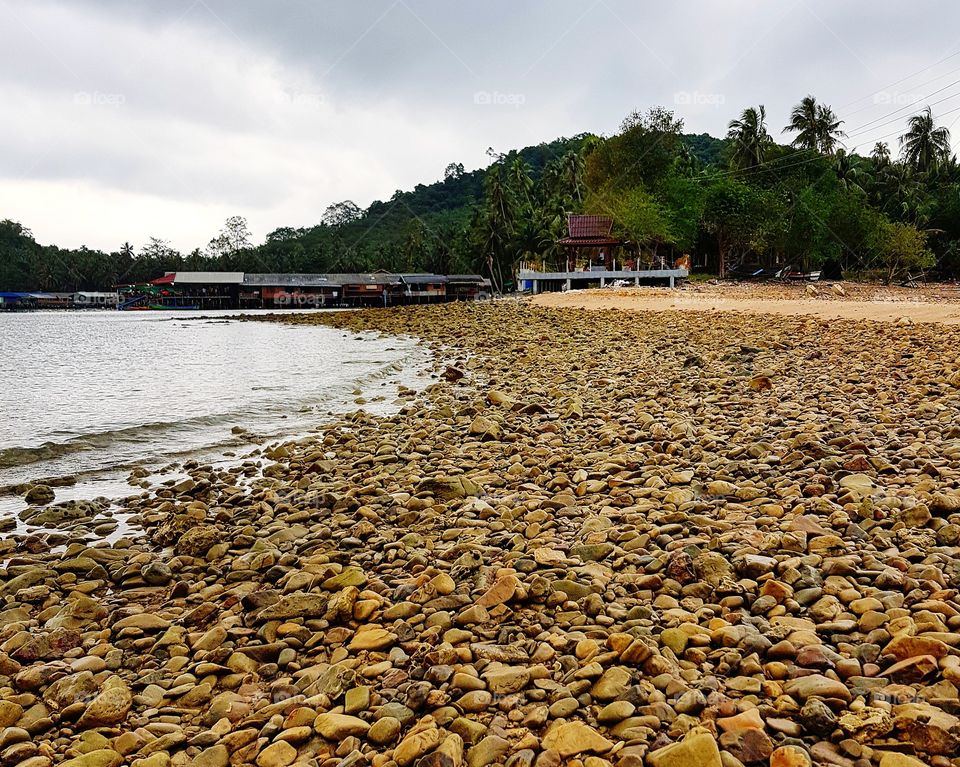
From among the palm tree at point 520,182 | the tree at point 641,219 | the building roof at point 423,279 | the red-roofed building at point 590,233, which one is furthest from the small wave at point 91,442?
the palm tree at point 520,182

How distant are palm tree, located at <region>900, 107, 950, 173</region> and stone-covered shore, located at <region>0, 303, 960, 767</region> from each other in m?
66.8

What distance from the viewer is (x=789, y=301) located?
2616 cm

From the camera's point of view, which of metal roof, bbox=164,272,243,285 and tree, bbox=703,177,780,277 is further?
metal roof, bbox=164,272,243,285

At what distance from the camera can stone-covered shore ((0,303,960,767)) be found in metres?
2.28

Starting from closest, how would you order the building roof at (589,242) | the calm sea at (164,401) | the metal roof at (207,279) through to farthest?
1. the calm sea at (164,401)
2. the building roof at (589,242)
3. the metal roof at (207,279)

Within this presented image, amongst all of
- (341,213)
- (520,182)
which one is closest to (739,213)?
(520,182)

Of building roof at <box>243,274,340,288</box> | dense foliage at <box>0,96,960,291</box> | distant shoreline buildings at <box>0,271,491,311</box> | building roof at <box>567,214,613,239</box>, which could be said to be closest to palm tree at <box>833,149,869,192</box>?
dense foliage at <box>0,96,960,291</box>

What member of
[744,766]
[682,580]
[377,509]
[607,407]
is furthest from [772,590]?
[607,407]

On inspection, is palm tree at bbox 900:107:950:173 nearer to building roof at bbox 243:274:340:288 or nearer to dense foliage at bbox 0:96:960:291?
dense foliage at bbox 0:96:960:291

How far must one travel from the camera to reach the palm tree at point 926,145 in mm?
58906

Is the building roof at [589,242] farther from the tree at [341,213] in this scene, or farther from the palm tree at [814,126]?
the tree at [341,213]

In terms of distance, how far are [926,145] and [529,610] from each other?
7267 cm

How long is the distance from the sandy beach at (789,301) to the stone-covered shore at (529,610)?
14854 mm

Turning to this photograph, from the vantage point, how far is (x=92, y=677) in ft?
9.68
